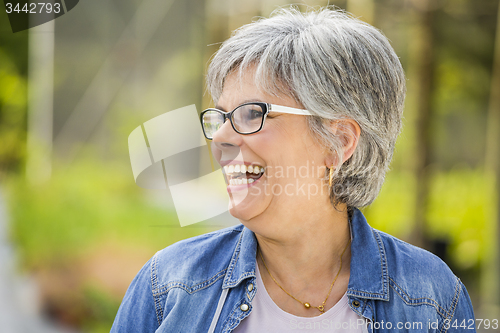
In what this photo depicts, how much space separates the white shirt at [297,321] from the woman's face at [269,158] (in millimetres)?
299

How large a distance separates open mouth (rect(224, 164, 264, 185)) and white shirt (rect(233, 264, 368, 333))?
0.39m

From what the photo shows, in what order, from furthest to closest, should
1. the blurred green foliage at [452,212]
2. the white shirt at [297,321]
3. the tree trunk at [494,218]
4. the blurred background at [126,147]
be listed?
the blurred green foliage at [452,212]
the blurred background at [126,147]
the tree trunk at [494,218]
the white shirt at [297,321]

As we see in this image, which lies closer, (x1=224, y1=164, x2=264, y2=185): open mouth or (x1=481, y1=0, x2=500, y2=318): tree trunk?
(x1=224, y1=164, x2=264, y2=185): open mouth

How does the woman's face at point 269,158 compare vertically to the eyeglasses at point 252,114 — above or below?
below

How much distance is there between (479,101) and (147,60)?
3.38 metres

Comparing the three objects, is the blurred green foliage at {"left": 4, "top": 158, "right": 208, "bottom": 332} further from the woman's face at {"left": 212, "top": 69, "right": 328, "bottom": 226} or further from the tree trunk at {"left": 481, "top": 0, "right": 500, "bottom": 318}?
the woman's face at {"left": 212, "top": 69, "right": 328, "bottom": 226}

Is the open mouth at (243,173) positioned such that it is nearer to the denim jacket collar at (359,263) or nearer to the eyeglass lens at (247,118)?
the eyeglass lens at (247,118)

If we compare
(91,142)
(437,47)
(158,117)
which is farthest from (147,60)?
(437,47)

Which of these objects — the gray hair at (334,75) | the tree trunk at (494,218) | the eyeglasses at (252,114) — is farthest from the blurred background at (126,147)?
the eyeglasses at (252,114)

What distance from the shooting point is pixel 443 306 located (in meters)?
1.42

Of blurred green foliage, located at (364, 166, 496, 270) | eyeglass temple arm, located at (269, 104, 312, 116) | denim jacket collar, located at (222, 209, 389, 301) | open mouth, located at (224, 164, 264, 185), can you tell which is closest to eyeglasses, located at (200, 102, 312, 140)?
eyeglass temple arm, located at (269, 104, 312, 116)

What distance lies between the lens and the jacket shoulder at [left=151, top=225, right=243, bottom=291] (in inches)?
56.8

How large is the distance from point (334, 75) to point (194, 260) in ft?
2.49

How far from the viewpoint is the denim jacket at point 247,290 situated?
1.37 meters
